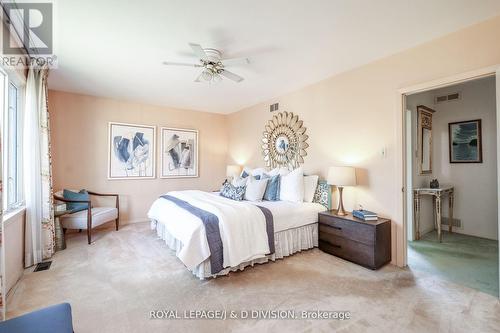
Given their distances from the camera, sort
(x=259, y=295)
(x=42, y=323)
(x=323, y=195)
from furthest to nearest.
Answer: (x=323, y=195) → (x=259, y=295) → (x=42, y=323)

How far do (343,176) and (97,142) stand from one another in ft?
15.0

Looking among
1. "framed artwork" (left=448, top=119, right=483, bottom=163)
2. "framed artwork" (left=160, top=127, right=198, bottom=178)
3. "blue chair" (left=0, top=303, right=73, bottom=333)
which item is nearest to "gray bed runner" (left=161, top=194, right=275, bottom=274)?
"blue chair" (left=0, top=303, right=73, bottom=333)

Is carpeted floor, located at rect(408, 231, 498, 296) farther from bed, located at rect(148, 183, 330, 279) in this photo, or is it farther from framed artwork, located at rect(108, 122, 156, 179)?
framed artwork, located at rect(108, 122, 156, 179)

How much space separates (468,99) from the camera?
13.1 ft

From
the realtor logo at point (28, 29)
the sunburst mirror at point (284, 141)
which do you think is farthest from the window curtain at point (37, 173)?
the sunburst mirror at point (284, 141)

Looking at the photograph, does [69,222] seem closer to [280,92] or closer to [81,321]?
[81,321]

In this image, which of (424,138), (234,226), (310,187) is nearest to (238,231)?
(234,226)

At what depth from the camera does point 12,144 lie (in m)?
2.79

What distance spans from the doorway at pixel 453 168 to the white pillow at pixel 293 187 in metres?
1.61

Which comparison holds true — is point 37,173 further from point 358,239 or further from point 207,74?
point 358,239

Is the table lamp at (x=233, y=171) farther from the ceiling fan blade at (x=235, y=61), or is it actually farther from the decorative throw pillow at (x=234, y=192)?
the ceiling fan blade at (x=235, y=61)

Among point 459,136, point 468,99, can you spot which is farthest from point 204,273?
point 468,99

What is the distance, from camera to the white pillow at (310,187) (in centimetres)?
362

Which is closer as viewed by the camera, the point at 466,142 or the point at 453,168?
the point at 466,142
